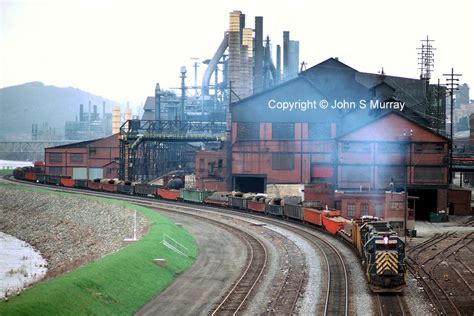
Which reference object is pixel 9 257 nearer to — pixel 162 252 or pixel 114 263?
pixel 162 252

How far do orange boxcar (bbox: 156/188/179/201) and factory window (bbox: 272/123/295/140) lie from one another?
1355cm

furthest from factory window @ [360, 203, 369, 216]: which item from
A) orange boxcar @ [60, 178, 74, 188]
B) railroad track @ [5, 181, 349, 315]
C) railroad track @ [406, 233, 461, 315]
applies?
orange boxcar @ [60, 178, 74, 188]

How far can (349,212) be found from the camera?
180ft

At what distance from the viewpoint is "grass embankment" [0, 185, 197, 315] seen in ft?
71.0

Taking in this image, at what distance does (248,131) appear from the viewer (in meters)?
73.4

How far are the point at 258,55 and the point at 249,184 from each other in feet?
78.0

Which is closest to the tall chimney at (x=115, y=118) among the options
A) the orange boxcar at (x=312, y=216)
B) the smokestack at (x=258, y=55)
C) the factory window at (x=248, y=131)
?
the smokestack at (x=258, y=55)

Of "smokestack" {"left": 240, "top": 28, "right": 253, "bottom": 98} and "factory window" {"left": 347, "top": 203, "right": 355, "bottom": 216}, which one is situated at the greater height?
"smokestack" {"left": 240, "top": 28, "right": 253, "bottom": 98}

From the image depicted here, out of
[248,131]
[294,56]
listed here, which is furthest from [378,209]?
[294,56]

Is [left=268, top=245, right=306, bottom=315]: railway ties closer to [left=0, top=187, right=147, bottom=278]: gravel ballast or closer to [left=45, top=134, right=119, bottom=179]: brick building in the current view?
[left=0, top=187, right=147, bottom=278]: gravel ballast

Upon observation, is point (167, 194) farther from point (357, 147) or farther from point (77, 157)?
point (77, 157)

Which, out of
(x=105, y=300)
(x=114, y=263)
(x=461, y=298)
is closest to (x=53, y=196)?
(x=114, y=263)

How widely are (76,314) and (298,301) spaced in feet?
29.6

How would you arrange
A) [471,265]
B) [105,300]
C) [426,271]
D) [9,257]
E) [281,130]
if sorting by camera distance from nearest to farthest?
1. [105,300]
2. [426,271]
3. [471,265]
4. [9,257]
5. [281,130]
